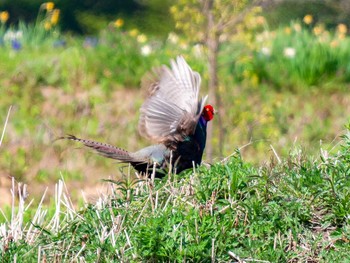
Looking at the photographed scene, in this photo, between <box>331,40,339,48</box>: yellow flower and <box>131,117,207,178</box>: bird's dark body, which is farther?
<box>331,40,339,48</box>: yellow flower

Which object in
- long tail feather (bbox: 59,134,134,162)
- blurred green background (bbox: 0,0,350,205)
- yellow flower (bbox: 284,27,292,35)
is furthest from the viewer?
yellow flower (bbox: 284,27,292,35)

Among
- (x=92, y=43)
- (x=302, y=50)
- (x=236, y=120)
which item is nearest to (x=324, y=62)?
(x=302, y=50)

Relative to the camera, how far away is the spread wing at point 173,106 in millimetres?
6023

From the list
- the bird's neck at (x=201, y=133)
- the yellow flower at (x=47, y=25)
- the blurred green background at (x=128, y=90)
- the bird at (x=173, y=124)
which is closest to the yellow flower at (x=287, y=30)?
the blurred green background at (x=128, y=90)

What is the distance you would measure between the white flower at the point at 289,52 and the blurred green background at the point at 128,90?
0.01m

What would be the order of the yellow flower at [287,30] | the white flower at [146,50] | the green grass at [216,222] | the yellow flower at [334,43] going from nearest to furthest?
the green grass at [216,222], the white flower at [146,50], the yellow flower at [334,43], the yellow flower at [287,30]

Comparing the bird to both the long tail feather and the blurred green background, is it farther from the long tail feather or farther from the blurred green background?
the blurred green background

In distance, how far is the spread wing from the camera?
19.8 feet

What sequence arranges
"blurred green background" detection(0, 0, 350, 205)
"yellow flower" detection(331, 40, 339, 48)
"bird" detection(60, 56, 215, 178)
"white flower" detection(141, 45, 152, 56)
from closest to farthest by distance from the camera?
1. "bird" detection(60, 56, 215, 178)
2. "blurred green background" detection(0, 0, 350, 205)
3. "white flower" detection(141, 45, 152, 56)
4. "yellow flower" detection(331, 40, 339, 48)

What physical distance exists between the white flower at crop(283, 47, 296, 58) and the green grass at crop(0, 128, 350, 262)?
6.35 metres

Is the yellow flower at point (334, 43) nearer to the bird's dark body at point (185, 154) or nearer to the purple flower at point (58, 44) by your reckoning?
the purple flower at point (58, 44)

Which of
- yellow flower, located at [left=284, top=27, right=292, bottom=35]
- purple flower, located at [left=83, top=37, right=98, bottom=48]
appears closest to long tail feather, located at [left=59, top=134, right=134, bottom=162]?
purple flower, located at [left=83, top=37, right=98, bottom=48]

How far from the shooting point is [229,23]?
27.4 feet

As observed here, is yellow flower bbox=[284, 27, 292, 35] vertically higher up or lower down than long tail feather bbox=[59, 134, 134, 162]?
lower down
